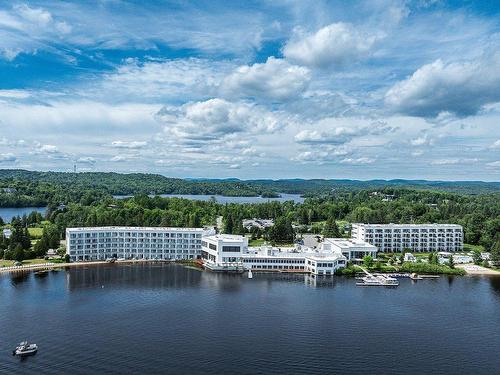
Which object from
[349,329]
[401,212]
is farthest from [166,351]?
[401,212]

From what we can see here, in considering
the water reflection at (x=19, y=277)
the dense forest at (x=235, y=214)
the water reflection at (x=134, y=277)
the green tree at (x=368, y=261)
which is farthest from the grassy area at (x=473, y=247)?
the water reflection at (x=19, y=277)

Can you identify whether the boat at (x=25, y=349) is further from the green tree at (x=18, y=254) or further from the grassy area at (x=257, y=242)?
the grassy area at (x=257, y=242)

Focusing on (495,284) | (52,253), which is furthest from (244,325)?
(52,253)

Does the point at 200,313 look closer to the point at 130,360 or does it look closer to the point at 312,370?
the point at 130,360

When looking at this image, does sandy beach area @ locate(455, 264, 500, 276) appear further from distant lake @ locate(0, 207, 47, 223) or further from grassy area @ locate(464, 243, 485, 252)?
distant lake @ locate(0, 207, 47, 223)

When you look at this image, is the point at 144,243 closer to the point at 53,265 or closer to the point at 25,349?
the point at 53,265
